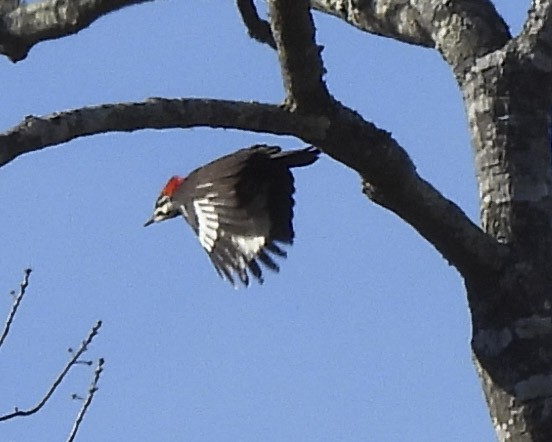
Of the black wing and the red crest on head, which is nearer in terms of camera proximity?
the black wing

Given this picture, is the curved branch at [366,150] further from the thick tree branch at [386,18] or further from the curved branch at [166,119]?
the thick tree branch at [386,18]

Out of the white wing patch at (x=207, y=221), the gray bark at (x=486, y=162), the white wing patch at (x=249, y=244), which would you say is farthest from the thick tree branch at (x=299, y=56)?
the white wing patch at (x=207, y=221)

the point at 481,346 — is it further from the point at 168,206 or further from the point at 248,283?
the point at 168,206

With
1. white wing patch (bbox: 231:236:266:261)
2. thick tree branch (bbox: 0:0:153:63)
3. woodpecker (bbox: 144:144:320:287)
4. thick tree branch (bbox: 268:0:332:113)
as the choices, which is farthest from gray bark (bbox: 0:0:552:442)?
thick tree branch (bbox: 0:0:153:63)

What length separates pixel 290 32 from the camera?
2.57 meters

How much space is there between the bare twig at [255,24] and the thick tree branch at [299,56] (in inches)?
33.2

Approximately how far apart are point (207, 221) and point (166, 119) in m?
0.80

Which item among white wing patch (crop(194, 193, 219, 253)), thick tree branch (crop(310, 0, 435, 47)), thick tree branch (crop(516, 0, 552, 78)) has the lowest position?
white wing patch (crop(194, 193, 219, 253))

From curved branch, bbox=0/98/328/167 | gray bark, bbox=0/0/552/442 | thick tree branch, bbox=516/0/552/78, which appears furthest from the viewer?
thick tree branch, bbox=516/0/552/78

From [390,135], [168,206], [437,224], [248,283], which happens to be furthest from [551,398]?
[168,206]

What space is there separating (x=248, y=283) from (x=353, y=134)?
578 millimetres

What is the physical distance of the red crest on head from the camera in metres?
3.81

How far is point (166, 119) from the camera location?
→ 2.54 meters

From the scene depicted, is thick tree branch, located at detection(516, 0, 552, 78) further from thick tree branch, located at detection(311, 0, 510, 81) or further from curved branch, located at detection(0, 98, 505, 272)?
curved branch, located at detection(0, 98, 505, 272)
